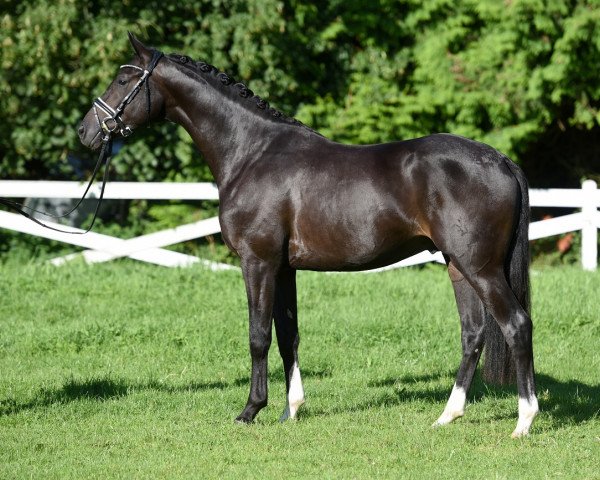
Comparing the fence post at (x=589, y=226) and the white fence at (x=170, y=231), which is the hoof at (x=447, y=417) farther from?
the fence post at (x=589, y=226)

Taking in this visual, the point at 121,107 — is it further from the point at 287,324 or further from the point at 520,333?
the point at 520,333

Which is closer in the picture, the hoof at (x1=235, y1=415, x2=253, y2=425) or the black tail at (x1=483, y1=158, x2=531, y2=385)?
the black tail at (x1=483, y1=158, x2=531, y2=385)

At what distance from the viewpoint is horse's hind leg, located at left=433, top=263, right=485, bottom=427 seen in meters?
6.26

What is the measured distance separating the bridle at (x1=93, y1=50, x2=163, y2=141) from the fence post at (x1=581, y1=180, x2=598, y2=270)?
6453 mm

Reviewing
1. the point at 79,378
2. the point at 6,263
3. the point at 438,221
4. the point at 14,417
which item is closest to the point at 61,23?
the point at 6,263

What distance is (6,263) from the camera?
39.7ft

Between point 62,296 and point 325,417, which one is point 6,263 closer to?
point 62,296

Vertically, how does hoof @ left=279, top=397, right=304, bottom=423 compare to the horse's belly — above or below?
below

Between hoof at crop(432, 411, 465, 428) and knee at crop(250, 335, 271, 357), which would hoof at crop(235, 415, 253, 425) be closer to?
knee at crop(250, 335, 271, 357)

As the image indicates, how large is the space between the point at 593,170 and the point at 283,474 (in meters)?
10.6

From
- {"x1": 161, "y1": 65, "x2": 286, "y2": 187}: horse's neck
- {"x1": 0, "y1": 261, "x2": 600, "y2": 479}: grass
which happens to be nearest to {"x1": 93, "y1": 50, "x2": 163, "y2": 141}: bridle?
{"x1": 161, "y1": 65, "x2": 286, "y2": 187}: horse's neck

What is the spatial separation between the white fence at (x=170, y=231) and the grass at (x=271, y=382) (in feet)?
0.88

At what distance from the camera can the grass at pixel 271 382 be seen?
17.8ft

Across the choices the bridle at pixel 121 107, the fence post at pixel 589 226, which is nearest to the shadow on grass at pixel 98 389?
the bridle at pixel 121 107
